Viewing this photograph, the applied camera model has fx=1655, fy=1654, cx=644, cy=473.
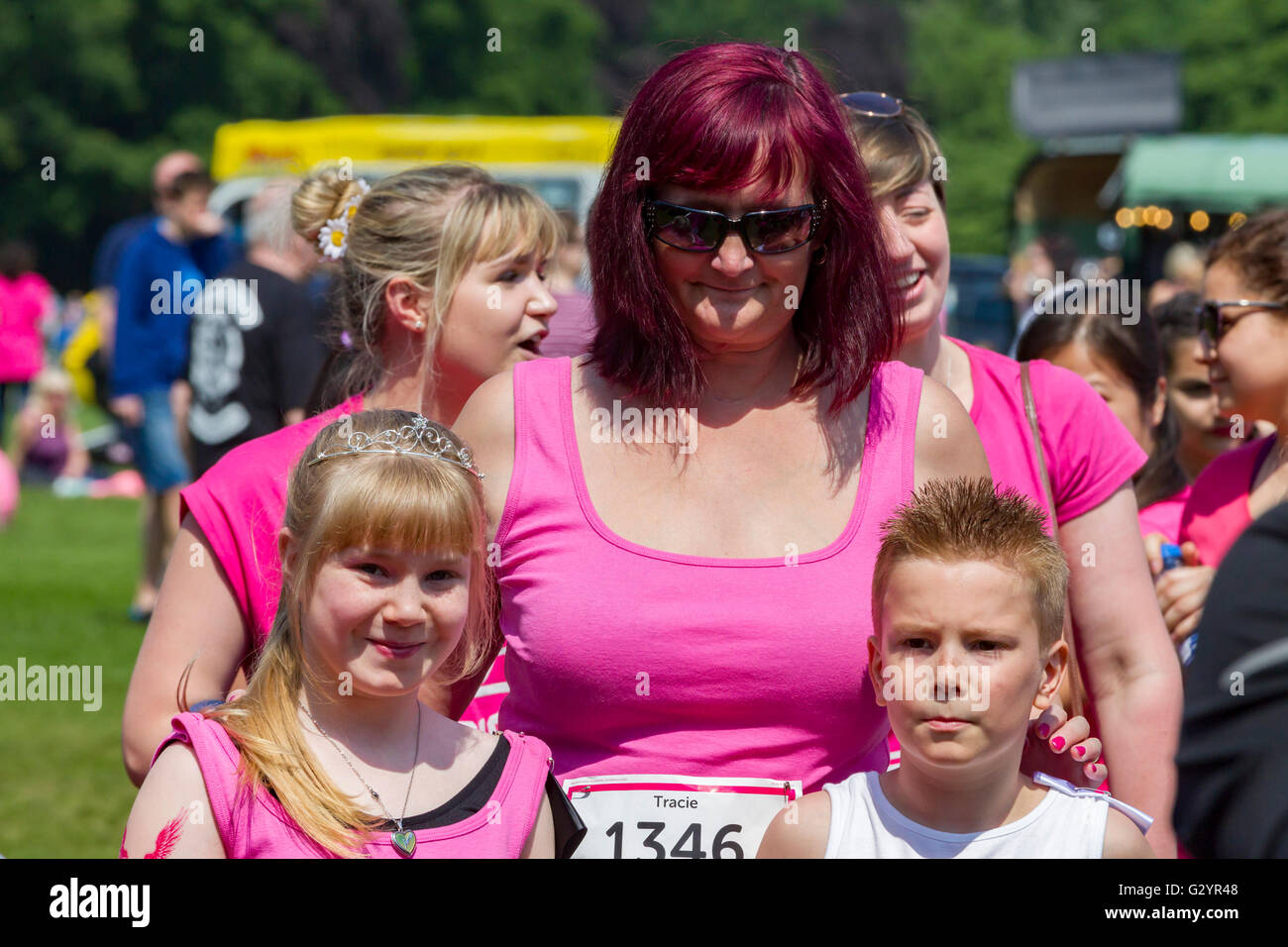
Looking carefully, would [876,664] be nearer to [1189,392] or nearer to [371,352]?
[371,352]

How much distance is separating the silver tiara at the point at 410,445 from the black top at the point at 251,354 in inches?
151

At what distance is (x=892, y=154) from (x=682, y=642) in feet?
4.12

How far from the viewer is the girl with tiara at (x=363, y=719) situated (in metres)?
2.38

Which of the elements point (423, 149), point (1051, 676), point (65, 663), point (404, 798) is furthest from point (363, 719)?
point (423, 149)

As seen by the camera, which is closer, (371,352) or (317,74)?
(371,352)

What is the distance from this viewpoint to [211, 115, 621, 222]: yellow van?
15477mm

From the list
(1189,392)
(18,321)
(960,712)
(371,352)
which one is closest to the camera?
(960,712)

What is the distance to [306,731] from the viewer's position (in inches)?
98.5

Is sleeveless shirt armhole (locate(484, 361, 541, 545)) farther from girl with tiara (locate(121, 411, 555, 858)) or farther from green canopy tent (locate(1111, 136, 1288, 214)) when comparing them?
green canopy tent (locate(1111, 136, 1288, 214))

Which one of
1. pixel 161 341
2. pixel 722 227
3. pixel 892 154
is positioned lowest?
pixel 722 227

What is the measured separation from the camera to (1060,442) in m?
Answer: 3.05

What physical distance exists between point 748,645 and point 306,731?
0.68 meters
